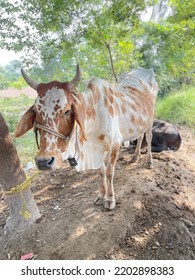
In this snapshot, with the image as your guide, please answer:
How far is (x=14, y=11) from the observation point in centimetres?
352

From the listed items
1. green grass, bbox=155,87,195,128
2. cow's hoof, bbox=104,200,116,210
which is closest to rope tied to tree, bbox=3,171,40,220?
cow's hoof, bbox=104,200,116,210

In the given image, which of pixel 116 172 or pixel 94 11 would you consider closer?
pixel 116 172

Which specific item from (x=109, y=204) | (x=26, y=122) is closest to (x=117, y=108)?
(x=109, y=204)

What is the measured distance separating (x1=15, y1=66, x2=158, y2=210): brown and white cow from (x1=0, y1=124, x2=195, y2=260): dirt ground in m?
0.23

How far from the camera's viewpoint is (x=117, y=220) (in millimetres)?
2459

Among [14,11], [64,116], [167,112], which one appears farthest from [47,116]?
[167,112]

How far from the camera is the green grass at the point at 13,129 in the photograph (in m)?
5.06

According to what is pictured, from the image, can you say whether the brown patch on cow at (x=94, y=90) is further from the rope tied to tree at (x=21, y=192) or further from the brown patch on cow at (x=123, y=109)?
the rope tied to tree at (x=21, y=192)

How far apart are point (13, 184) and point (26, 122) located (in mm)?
774

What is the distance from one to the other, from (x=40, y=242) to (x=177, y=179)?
71.8 inches

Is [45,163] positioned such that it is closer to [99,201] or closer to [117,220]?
[117,220]

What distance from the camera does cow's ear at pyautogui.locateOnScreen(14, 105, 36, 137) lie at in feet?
6.49

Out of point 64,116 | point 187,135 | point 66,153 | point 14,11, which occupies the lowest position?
point 187,135
